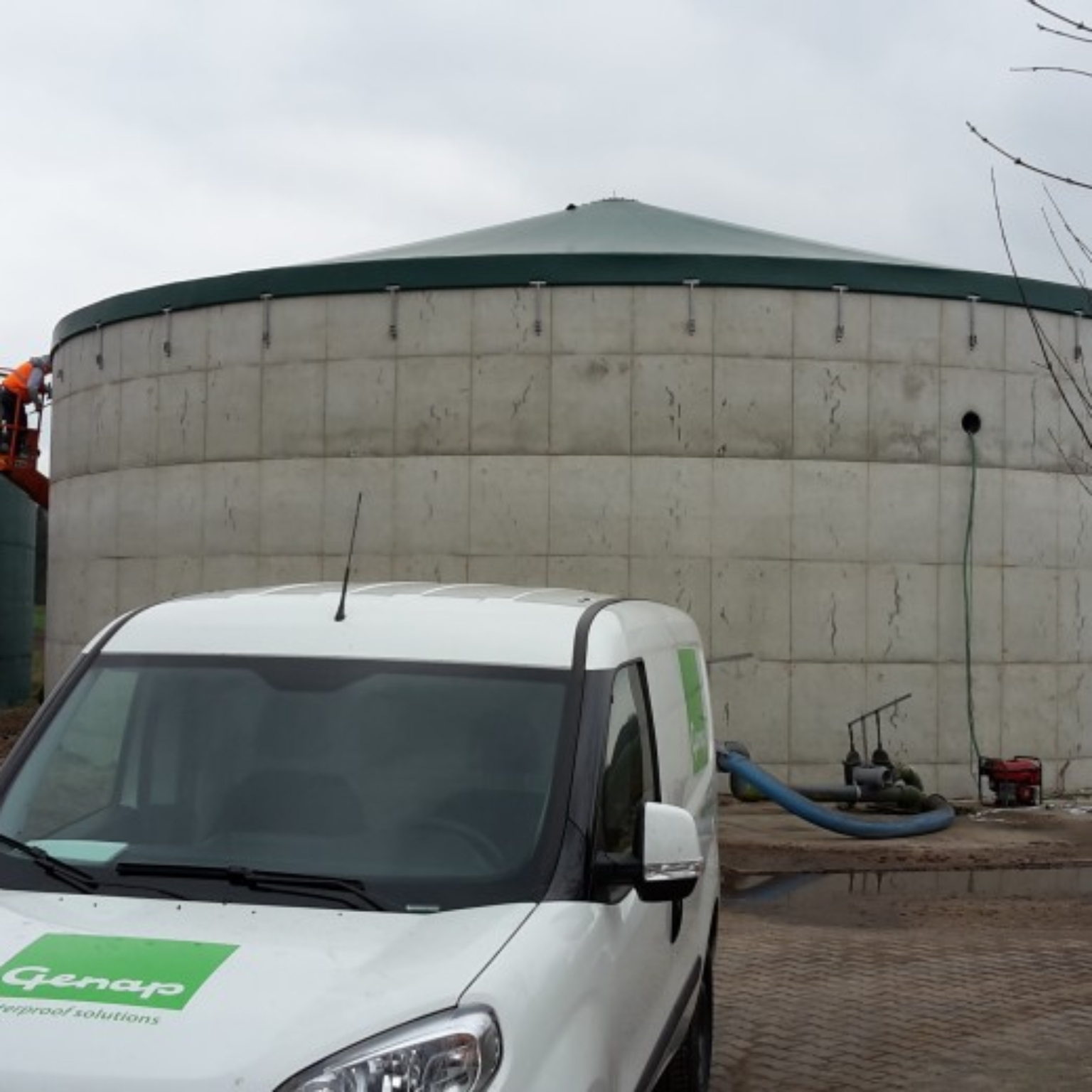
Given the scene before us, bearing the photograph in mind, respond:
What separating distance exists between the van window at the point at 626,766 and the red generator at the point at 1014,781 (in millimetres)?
12781

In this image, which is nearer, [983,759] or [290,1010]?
[290,1010]

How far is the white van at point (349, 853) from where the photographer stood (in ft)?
9.67

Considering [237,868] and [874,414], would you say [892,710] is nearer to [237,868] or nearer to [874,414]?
[874,414]

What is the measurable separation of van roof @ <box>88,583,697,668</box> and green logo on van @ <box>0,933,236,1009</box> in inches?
44.1

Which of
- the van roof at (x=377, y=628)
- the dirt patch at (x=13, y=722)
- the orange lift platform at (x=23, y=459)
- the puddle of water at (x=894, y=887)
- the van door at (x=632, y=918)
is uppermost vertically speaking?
the orange lift platform at (x=23, y=459)

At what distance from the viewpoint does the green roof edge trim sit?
1680 centimetres

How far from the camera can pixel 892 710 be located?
16797mm

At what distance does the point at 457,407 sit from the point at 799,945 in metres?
8.99

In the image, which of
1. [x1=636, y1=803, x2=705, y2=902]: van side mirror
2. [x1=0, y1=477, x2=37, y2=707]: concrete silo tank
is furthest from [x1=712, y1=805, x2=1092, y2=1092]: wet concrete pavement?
[x1=0, y1=477, x2=37, y2=707]: concrete silo tank

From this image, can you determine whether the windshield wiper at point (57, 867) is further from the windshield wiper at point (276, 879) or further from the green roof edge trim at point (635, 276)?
the green roof edge trim at point (635, 276)

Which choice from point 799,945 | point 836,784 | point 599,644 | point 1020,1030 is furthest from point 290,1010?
point 836,784

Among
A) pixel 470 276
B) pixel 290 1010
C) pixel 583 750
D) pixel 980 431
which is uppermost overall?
pixel 470 276

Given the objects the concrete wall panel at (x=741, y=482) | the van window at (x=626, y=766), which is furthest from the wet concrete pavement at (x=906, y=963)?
the concrete wall panel at (x=741, y=482)

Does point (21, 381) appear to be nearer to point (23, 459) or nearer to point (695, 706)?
point (23, 459)
